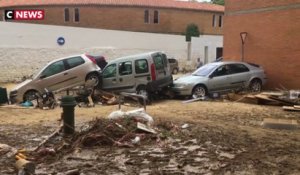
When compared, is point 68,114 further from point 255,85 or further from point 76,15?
point 76,15

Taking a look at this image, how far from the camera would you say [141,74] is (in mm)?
16141

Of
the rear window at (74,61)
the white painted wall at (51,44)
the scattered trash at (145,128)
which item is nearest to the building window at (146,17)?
the white painted wall at (51,44)

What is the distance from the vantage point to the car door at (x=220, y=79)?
1697 centimetres

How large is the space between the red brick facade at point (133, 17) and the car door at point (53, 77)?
103 ft

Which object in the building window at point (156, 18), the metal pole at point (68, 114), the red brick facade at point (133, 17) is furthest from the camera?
the building window at point (156, 18)

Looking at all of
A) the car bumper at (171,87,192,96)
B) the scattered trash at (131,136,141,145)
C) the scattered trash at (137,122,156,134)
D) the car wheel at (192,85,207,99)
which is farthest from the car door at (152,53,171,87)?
the scattered trash at (131,136,141,145)

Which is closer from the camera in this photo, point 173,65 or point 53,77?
point 53,77

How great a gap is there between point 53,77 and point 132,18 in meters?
33.7

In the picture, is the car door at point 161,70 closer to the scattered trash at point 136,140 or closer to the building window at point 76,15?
the scattered trash at point 136,140

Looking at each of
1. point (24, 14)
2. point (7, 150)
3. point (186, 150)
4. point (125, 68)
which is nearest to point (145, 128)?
point (186, 150)

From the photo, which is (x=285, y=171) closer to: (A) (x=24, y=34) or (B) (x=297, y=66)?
(B) (x=297, y=66)

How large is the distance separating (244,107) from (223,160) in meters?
7.57

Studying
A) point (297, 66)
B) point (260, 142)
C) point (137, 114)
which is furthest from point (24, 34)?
point (260, 142)

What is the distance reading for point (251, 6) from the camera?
21781 mm
